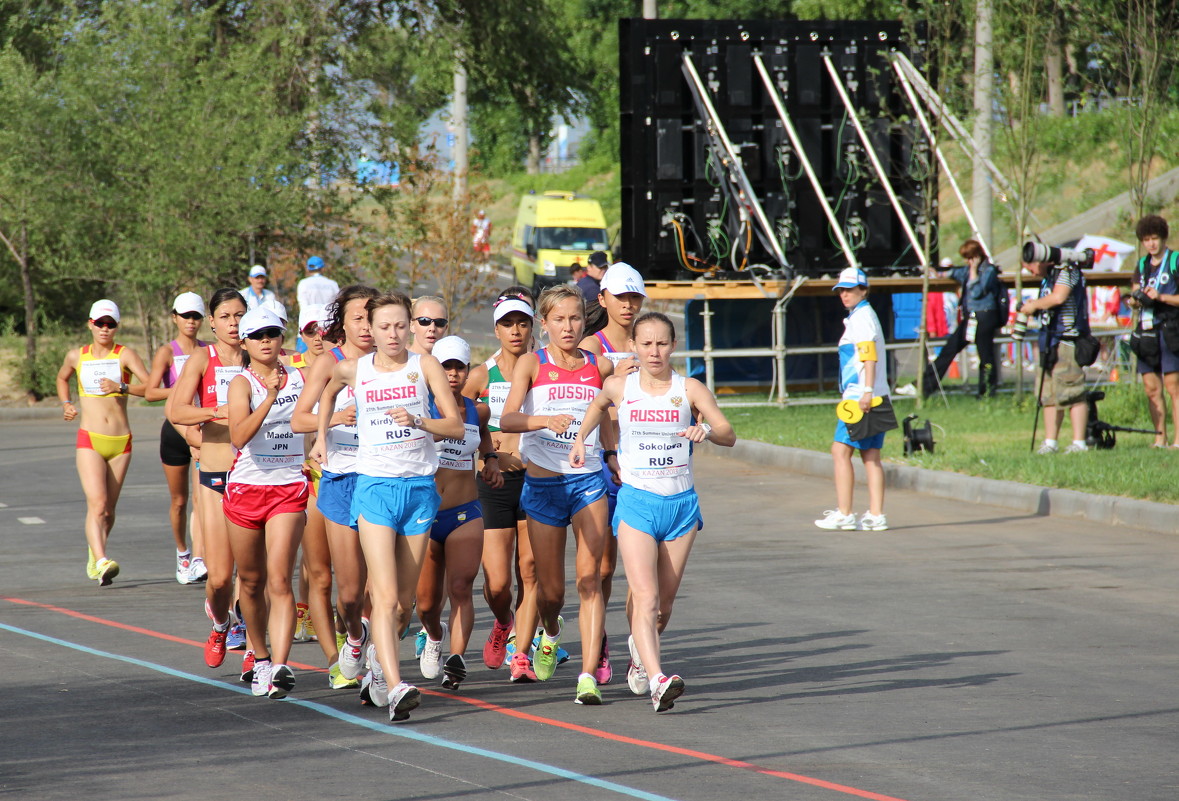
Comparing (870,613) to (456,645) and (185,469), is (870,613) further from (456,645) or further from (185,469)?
(185,469)

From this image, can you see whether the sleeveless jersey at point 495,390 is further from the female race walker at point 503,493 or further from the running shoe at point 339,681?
the running shoe at point 339,681

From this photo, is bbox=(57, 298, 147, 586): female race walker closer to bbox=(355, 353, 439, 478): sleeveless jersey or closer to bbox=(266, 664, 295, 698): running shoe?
bbox=(266, 664, 295, 698): running shoe

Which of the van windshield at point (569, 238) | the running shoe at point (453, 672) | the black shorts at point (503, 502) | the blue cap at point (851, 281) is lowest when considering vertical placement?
the running shoe at point (453, 672)

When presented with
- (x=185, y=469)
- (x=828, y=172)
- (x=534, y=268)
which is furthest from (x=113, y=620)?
(x=534, y=268)

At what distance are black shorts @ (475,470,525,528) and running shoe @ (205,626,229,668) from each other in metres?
1.38

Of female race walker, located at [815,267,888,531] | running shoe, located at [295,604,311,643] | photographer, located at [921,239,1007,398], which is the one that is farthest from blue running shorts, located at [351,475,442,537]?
photographer, located at [921,239,1007,398]

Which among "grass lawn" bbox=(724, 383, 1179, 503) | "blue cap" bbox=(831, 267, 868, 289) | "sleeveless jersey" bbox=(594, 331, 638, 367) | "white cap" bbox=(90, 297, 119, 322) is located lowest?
"grass lawn" bbox=(724, 383, 1179, 503)

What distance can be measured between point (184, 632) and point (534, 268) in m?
29.7

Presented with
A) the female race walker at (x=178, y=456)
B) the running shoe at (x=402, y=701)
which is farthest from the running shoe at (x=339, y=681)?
the female race walker at (x=178, y=456)

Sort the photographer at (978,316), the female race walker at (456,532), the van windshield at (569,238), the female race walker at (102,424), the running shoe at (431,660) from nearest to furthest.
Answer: the female race walker at (456,532), the running shoe at (431,660), the female race walker at (102,424), the photographer at (978,316), the van windshield at (569,238)

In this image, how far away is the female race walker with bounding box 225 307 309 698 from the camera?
22.4ft

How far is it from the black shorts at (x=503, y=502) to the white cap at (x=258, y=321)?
119cm

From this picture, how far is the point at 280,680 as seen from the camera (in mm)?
6688

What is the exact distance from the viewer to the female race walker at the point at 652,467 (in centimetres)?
658
